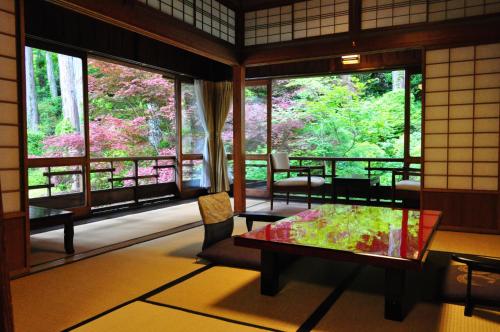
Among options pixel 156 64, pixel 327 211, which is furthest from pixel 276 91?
pixel 327 211

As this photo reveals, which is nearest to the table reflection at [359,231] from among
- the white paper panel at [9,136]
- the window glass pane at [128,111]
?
the white paper panel at [9,136]

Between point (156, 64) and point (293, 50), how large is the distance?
7.55 ft

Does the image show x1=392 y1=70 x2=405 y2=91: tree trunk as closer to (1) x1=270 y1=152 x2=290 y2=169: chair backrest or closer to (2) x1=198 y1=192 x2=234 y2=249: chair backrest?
(1) x1=270 y1=152 x2=290 y2=169: chair backrest

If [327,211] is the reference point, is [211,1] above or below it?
above

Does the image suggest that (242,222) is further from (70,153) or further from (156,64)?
(156,64)

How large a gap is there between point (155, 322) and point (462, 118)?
3928 mm

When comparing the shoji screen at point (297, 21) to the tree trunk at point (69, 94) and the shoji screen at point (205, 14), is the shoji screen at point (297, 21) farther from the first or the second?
the tree trunk at point (69, 94)

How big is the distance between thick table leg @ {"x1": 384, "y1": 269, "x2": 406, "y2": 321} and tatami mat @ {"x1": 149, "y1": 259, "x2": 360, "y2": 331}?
0.40 metres

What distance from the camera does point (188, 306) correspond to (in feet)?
7.27

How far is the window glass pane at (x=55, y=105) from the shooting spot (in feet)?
16.5

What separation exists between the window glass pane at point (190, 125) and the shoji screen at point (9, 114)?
427 centimetres

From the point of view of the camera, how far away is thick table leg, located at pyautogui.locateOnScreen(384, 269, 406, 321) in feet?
6.65

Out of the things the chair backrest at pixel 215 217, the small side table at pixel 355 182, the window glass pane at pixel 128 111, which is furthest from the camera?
the window glass pane at pixel 128 111

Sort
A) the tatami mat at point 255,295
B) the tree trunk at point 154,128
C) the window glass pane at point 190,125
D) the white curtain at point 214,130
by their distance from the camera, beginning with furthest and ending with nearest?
the tree trunk at point 154,128 < the white curtain at point 214,130 < the window glass pane at point 190,125 < the tatami mat at point 255,295
